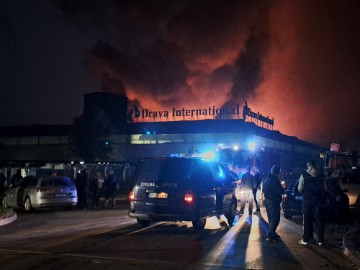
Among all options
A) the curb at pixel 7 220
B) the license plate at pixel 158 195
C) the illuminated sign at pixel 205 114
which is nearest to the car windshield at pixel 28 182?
the curb at pixel 7 220


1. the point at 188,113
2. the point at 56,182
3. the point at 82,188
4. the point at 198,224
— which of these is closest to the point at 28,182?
the point at 56,182

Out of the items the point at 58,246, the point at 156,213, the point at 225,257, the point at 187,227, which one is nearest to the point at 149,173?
the point at 156,213

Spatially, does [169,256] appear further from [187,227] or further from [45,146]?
[45,146]

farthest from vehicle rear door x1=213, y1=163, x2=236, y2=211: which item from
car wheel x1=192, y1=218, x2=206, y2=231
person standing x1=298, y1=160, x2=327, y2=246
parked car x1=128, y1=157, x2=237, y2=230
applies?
person standing x1=298, y1=160, x2=327, y2=246

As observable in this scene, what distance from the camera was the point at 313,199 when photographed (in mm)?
10609

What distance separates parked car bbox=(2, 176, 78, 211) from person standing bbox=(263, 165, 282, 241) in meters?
10.5

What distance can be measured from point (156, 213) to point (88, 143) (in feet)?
143

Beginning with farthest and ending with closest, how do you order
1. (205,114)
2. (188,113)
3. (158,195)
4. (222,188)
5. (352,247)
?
(188,113), (205,114), (222,188), (158,195), (352,247)

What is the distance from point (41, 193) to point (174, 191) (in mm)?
8259

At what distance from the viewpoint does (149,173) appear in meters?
13.1

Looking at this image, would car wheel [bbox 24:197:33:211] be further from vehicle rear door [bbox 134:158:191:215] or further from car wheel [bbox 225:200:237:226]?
car wheel [bbox 225:200:237:226]

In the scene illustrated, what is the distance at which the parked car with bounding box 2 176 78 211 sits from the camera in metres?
18.9

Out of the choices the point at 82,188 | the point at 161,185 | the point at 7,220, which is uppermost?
the point at 161,185

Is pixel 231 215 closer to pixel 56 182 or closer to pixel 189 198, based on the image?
pixel 189 198
